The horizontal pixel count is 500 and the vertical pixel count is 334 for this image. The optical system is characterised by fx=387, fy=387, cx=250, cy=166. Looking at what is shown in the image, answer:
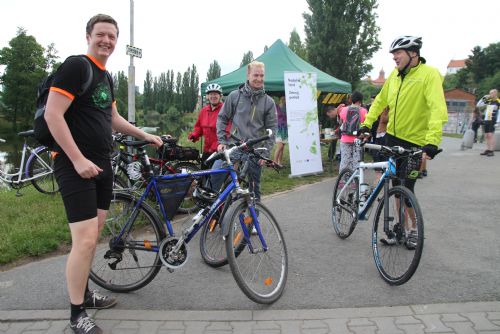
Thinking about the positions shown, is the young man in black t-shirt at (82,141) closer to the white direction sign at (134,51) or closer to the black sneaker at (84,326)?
the black sneaker at (84,326)

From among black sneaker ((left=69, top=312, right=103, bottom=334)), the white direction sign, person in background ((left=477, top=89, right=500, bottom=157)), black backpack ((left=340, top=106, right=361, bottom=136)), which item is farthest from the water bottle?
person in background ((left=477, top=89, right=500, bottom=157))

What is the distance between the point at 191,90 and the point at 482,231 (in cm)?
8532

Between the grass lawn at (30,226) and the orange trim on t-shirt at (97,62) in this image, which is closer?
the orange trim on t-shirt at (97,62)

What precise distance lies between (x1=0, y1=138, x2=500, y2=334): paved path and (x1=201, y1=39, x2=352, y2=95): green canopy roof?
5.55 metres

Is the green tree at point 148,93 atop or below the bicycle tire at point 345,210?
atop

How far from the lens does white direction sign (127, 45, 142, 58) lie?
7.46m

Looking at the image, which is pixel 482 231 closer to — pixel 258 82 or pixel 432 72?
pixel 432 72

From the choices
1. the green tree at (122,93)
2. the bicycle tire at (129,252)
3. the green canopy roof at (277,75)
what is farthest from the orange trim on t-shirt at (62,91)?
the green tree at (122,93)

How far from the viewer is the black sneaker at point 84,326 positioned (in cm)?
258

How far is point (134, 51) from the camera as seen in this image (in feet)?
24.7

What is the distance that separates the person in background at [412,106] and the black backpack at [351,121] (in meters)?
3.21

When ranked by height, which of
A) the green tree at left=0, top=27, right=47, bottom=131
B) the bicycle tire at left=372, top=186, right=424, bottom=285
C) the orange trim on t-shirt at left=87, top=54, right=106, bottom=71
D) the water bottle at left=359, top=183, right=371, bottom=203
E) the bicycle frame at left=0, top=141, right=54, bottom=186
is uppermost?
the green tree at left=0, top=27, right=47, bottom=131

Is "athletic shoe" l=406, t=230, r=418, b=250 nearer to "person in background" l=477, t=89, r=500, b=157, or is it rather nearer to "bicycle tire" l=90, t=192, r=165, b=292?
"bicycle tire" l=90, t=192, r=165, b=292

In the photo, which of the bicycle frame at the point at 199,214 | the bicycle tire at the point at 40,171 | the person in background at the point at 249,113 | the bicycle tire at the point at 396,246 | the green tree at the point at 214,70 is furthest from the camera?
the green tree at the point at 214,70
